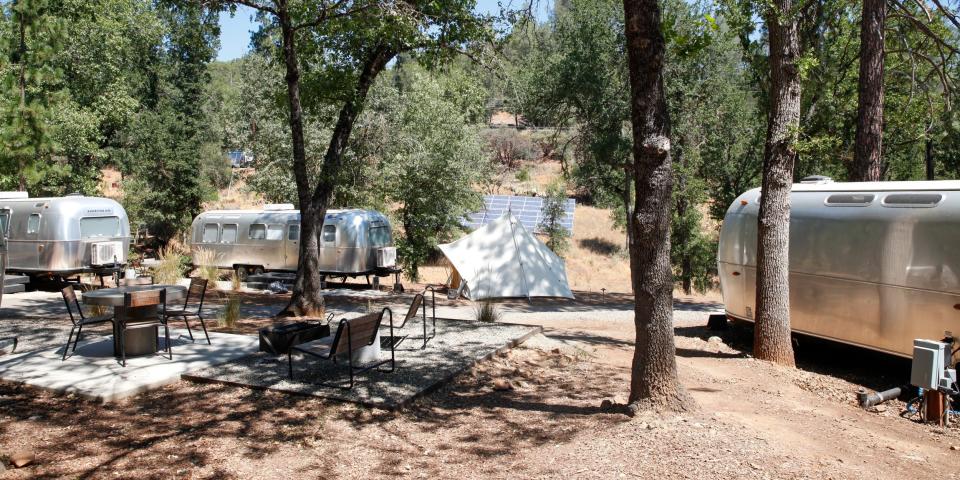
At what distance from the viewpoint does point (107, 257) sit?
16.8 meters

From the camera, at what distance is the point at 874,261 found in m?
8.20

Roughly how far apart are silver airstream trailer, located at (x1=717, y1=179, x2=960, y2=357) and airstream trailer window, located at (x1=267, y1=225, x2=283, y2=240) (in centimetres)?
1345

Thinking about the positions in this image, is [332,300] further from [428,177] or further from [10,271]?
[428,177]

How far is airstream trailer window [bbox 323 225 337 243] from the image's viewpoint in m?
19.0

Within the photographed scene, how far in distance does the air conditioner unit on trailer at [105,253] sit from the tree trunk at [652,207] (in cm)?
1500

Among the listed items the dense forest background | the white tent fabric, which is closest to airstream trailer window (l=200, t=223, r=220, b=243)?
the dense forest background

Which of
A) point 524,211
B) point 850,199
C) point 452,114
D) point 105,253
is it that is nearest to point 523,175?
point 524,211

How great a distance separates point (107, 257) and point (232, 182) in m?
26.3

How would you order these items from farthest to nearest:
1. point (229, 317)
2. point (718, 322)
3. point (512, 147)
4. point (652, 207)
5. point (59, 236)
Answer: point (512, 147), point (59, 236), point (718, 322), point (229, 317), point (652, 207)

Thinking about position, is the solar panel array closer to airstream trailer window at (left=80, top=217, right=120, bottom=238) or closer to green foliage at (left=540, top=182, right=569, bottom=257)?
green foliage at (left=540, top=182, right=569, bottom=257)

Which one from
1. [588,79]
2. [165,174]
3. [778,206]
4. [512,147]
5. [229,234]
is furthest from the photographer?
[512,147]

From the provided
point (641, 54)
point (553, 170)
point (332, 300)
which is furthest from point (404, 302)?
point (553, 170)

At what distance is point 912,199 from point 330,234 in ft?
46.6

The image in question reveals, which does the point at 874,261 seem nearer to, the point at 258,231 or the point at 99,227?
the point at 258,231
